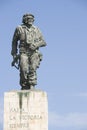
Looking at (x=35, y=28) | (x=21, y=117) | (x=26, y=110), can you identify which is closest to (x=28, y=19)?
(x=35, y=28)

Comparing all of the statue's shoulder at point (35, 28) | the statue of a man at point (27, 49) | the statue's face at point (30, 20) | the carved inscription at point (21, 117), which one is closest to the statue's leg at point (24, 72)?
the statue of a man at point (27, 49)

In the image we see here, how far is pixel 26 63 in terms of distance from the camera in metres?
22.6

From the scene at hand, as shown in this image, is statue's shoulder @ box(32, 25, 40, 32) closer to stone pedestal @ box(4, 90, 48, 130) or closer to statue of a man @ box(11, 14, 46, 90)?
statue of a man @ box(11, 14, 46, 90)

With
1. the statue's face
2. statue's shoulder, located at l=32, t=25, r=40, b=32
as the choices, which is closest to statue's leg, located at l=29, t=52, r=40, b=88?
statue's shoulder, located at l=32, t=25, r=40, b=32

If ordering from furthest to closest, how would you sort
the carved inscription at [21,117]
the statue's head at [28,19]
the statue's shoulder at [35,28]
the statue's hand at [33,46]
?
the statue's shoulder at [35,28] → the statue's head at [28,19] → the statue's hand at [33,46] → the carved inscription at [21,117]

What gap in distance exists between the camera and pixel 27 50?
2291 centimetres

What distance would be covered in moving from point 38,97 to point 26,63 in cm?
174

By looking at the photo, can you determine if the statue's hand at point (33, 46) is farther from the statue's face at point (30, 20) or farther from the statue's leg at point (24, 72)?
the statue's face at point (30, 20)

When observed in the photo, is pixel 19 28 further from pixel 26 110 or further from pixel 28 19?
pixel 26 110

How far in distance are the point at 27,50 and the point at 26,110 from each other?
294cm

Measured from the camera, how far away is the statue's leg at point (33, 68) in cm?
2241

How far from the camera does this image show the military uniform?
2248 centimetres

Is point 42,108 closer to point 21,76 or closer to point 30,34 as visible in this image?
point 21,76

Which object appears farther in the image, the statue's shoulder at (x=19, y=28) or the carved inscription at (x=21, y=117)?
the statue's shoulder at (x=19, y=28)
